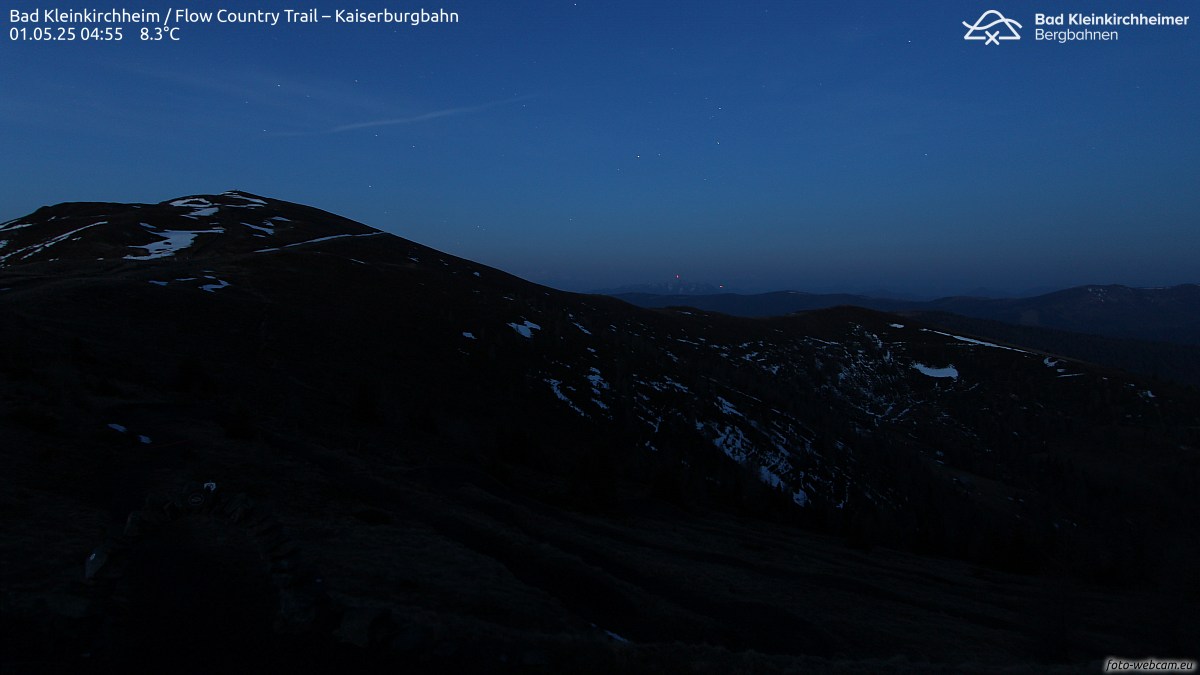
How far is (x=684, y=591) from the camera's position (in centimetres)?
2089

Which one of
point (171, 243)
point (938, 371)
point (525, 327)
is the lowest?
point (938, 371)

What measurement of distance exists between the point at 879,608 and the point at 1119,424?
177140mm

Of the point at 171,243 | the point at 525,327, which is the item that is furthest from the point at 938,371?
the point at 171,243

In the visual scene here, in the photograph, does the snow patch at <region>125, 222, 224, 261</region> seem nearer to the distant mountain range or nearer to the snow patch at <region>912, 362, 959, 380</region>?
the distant mountain range

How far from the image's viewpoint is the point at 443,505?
23.5 meters

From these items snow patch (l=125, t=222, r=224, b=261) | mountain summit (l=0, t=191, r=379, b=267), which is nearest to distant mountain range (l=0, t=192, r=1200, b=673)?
snow patch (l=125, t=222, r=224, b=261)

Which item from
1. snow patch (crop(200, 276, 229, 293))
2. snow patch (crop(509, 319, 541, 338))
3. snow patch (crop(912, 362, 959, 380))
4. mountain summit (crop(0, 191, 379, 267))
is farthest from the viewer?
snow patch (crop(912, 362, 959, 380))

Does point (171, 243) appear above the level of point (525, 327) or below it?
above

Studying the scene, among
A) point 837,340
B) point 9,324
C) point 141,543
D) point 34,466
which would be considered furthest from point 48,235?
point 837,340

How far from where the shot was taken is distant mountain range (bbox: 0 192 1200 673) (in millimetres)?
12258

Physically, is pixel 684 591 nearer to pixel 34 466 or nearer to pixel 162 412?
pixel 34 466

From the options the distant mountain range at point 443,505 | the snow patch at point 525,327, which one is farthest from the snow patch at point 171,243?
the snow patch at point 525,327

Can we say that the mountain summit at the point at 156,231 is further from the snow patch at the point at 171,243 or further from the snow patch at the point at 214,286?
the snow patch at the point at 214,286

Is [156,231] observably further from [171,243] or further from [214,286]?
[214,286]
